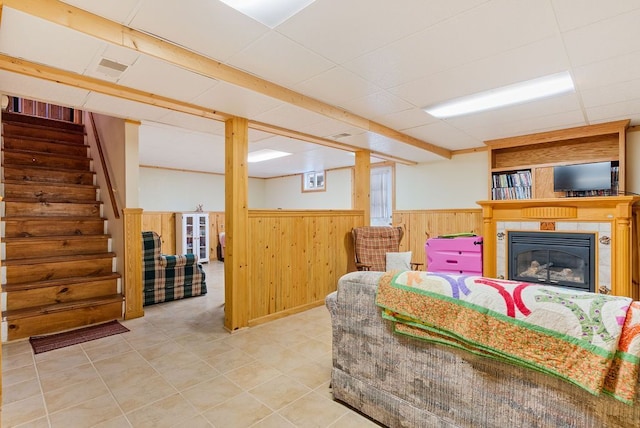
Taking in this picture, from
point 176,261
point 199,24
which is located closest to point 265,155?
point 176,261

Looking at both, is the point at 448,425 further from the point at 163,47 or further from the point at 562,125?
the point at 562,125

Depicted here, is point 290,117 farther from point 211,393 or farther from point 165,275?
point 165,275

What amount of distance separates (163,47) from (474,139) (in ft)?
13.9

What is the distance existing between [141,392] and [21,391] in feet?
2.59

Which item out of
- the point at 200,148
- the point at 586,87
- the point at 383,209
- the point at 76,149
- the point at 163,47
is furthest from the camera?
the point at 383,209

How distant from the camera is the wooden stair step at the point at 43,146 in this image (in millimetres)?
4230

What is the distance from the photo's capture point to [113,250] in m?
3.91

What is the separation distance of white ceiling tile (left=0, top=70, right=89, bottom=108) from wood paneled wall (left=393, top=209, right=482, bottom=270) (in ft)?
17.0

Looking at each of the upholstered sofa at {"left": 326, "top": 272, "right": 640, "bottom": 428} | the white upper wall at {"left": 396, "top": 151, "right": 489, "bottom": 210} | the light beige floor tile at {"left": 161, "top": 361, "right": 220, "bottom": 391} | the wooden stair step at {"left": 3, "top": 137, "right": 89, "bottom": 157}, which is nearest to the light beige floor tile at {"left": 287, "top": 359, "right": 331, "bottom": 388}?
the upholstered sofa at {"left": 326, "top": 272, "right": 640, "bottom": 428}

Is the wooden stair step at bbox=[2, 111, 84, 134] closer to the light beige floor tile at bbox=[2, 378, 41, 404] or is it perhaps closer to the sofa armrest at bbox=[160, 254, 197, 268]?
the sofa armrest at bbox=[160, 254, 197, 268]

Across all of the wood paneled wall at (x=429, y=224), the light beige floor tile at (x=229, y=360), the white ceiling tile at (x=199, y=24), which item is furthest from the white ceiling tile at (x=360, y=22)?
the wood paneled wall at (x=429, y=224)

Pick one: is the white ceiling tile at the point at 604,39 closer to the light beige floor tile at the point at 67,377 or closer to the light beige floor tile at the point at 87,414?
the light beige floor tile at the point at 87,414

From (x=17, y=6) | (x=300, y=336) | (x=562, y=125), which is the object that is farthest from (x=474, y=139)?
(x=17, y=6)

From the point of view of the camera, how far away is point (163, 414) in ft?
6.15
